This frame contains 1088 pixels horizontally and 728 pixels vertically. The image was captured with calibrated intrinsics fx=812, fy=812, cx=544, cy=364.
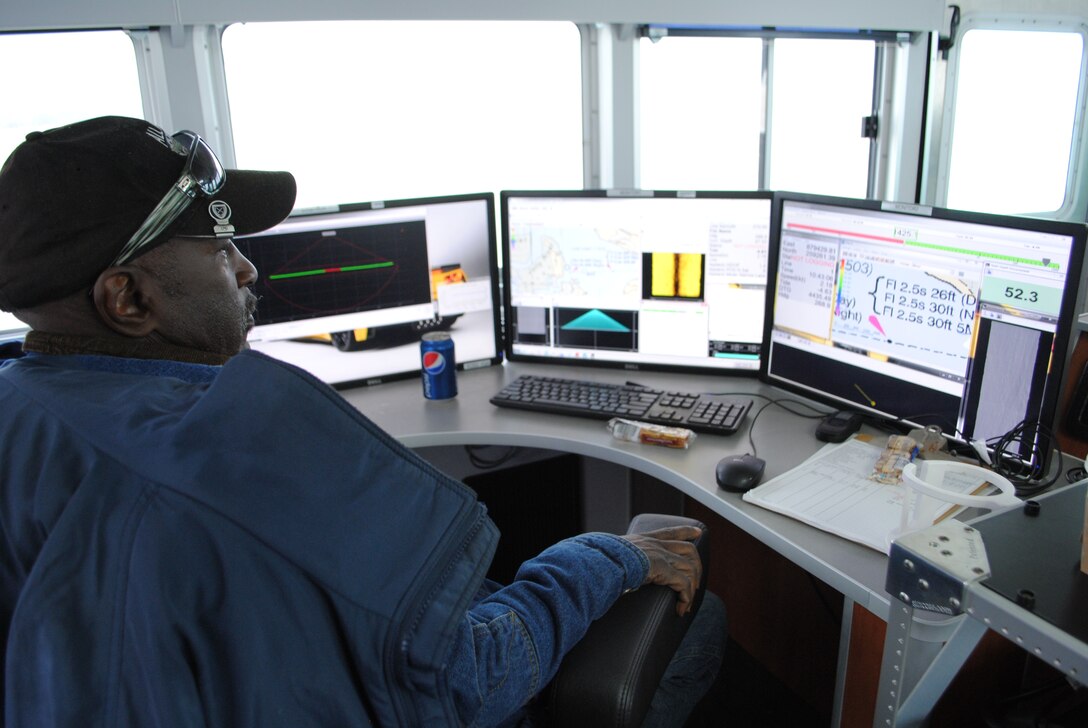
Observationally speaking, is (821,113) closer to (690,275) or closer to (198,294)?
(690,275)

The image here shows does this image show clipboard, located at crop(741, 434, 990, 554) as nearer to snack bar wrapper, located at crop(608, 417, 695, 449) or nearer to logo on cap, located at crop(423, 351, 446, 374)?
snack bar wrapper, located at crop(608, 417, 695, 449)

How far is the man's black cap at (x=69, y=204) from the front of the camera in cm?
80

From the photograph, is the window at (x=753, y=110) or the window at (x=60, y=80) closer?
the window at (x=60, y=80)

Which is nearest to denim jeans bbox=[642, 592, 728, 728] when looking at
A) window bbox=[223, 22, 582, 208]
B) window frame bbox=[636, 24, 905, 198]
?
window bbox=[223, 22, 582, 208]

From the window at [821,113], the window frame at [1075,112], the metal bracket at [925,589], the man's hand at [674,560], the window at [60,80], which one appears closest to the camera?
the metal bracket at [925,589]

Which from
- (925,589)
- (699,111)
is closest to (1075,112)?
(699,111)

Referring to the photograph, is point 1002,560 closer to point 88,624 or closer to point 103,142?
point 88,624

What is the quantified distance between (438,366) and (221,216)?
0.98 meters

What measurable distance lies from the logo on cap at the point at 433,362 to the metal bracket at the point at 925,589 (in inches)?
46.3

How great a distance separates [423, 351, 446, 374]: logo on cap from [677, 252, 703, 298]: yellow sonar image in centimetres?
58

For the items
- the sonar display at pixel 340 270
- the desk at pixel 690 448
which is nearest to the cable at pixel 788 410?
the desk at pixel 690 448

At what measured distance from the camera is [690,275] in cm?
189

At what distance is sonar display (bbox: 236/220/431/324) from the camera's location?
6.17ft

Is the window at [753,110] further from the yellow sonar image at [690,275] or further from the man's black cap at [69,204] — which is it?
the man's black cap at [69,204]
